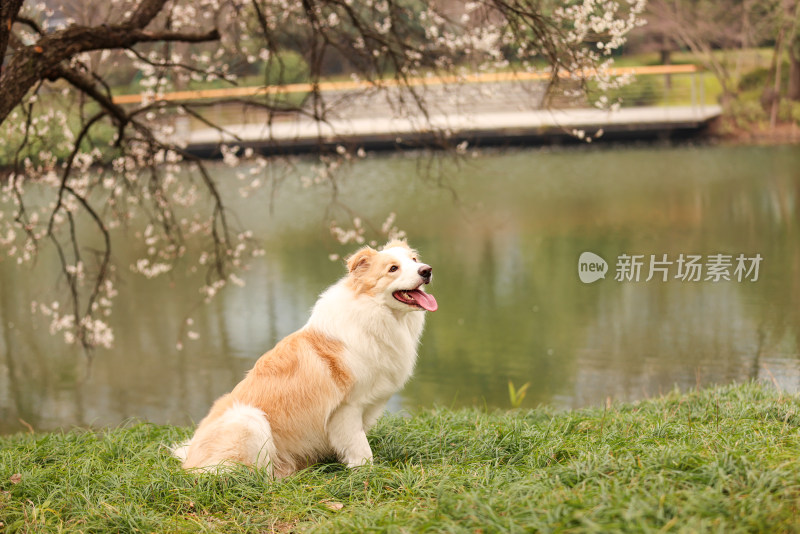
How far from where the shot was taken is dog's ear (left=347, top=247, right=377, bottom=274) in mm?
3787

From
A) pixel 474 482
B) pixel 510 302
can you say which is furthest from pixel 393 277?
pixel 510 302

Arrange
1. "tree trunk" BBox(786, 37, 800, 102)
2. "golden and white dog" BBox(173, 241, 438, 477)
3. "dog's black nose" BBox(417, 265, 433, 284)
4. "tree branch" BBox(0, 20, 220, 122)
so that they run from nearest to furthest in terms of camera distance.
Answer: "dog's black nose" BBox(417, 265, 433, 284) → "golden and white dog" BBox(173, 241, 438, 477) → "tree branch" BBox(0, 20, 220, 122) → "tree trunk" BBox(786, 37, 800, 102)

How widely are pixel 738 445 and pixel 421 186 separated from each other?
15933 mm

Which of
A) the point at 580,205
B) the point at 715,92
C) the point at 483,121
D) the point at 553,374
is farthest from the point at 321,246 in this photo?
the point at 715,92

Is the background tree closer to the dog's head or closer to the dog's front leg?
the dog's head

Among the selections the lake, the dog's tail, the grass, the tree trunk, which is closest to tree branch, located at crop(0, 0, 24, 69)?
the grass

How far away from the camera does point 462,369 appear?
9164 millimetres

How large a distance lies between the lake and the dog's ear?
3.35m

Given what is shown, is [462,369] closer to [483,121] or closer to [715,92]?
[483,121]

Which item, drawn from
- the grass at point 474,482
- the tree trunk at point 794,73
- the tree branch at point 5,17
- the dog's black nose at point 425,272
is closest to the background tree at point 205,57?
the tree branch at point 5,17

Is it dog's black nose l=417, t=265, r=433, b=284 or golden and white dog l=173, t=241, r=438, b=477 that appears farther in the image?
golden and white dog l=173, t=241, r=438, b=477

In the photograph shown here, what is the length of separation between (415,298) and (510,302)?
25.9 ft

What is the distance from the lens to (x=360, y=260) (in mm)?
3811

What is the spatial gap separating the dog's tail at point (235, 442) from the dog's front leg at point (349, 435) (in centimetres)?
34
